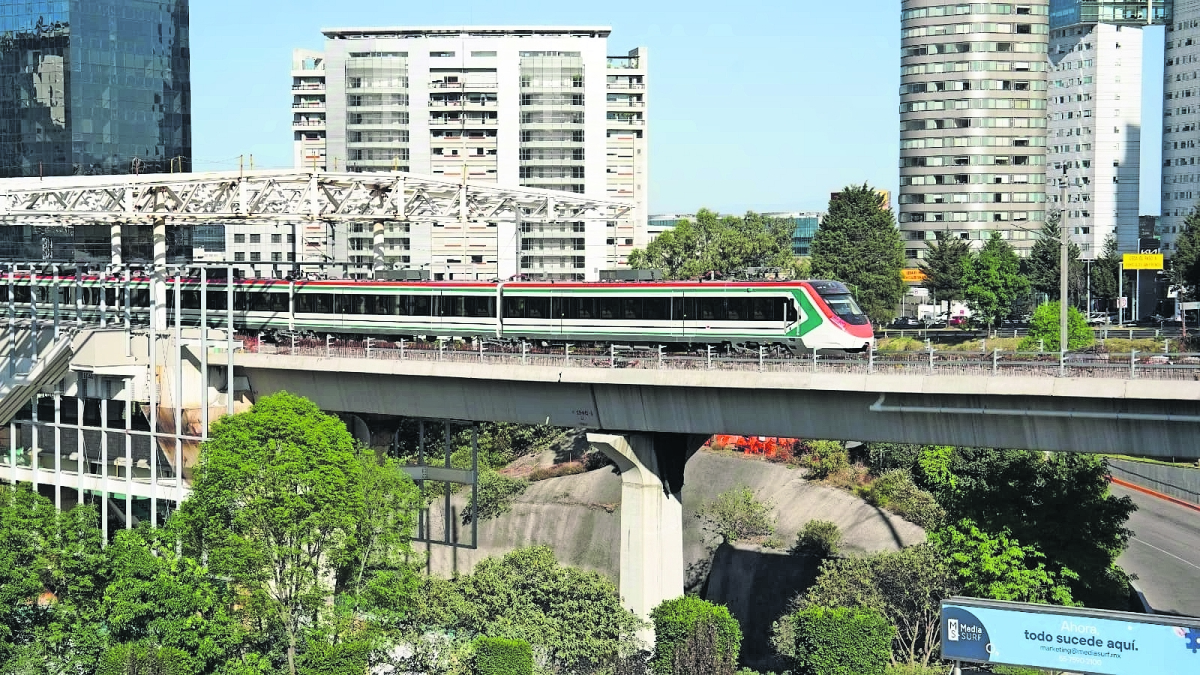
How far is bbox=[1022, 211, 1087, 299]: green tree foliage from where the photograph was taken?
12519 cm

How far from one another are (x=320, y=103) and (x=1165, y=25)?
102 metres

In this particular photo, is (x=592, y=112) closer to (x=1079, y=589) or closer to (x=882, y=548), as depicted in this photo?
(x=882, y=548)

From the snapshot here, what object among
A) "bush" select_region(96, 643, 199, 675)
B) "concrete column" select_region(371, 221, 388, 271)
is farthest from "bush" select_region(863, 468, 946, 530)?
"bush" select_region(96, 643, 199, 675)

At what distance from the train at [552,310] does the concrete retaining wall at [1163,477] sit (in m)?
29.0

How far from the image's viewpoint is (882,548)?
67.6 m

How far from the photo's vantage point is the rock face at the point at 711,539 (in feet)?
221

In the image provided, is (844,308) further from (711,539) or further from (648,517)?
(711,539)

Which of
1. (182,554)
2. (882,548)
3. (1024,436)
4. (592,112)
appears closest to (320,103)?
(592,112)

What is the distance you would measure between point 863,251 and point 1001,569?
7144 cm

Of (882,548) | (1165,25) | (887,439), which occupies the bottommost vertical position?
(882,548)

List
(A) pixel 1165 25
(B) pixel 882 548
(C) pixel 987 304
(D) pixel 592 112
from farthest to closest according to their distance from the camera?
(A) pixel 1165 25, (D) pixel 592 112, (C) pixel 987 304, (B) pixel 882 548

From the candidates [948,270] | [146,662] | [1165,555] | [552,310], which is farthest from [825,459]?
[948,270]

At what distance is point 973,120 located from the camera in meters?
155

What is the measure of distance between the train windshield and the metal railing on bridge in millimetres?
1682
